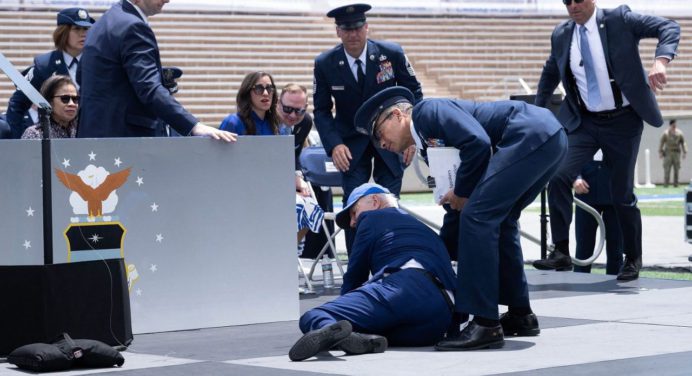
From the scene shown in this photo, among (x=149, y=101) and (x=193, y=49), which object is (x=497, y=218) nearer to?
(x=149, y=101)

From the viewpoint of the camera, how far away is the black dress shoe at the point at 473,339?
6.13 metres

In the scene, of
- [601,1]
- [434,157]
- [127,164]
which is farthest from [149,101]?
[601,1]

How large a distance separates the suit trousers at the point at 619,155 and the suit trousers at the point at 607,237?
19.9 inches

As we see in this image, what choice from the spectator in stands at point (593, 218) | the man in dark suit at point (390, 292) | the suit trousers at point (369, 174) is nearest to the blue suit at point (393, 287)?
the man in dark suit at point (390, 292)

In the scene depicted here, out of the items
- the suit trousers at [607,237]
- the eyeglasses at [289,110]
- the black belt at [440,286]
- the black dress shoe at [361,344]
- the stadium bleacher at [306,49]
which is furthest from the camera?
the stadium bleacher at [306,49]

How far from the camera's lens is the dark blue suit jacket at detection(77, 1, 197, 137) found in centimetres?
697

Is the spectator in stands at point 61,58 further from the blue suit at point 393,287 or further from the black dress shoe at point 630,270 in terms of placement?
the black dress shoe at point 630,270

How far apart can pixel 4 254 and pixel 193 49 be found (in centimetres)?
2554

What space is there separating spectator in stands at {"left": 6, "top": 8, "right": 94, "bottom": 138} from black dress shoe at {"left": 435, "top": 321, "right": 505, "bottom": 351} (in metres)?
4.21

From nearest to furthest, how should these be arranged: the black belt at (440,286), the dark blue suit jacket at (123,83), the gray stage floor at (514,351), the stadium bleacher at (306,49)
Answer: the gray stage floor at (514,351) → the black belt at (440,286) → the dark blue suit jacket at (123,83) → the stadium bleacher at (306,49)

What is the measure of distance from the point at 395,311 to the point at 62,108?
3.10 meters

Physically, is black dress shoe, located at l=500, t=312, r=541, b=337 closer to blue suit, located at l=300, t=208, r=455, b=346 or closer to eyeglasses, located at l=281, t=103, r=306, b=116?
blue suit, located at l=300, t=208, r=455, b=346

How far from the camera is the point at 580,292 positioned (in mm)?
8609

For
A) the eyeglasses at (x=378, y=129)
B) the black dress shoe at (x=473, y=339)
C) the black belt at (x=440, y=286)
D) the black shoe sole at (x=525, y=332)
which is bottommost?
the black shoe sole at (x=525, y=332)
